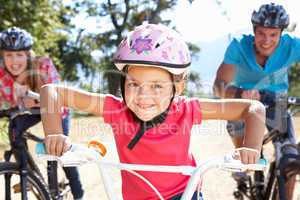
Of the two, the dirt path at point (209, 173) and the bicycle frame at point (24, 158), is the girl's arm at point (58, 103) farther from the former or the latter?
the bicycle frame at point (24, 158)

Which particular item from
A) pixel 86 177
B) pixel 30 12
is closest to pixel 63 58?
pixel 30 12

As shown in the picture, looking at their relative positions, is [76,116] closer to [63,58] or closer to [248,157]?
[63,58]

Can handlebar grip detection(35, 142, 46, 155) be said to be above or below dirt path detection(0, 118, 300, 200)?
above

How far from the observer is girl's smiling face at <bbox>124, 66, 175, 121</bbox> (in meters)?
2.58

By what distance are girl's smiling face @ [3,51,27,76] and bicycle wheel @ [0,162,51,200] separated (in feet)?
3.04

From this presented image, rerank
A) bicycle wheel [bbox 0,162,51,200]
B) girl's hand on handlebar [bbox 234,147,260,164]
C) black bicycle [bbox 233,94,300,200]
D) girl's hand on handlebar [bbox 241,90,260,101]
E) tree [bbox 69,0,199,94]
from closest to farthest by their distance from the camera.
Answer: girl's hand on handlebar [bbox 234,147,260,164], girl's hand on handlebar [bbox 241,90,260,101], bicycle wheel [bbox 0,162,51,200], black bicycle [bbox 233,94,300,200], tree [bbox 69,0,199,94]

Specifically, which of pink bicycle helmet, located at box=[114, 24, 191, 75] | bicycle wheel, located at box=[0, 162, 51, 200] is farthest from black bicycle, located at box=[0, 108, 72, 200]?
pink bicycle helmet, located at box=[114, 24, 191, 75]

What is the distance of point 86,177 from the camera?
7.29 meters

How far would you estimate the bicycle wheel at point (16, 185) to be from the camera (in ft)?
13.3

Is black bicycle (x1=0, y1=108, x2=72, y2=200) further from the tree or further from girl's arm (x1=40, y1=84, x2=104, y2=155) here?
the tree

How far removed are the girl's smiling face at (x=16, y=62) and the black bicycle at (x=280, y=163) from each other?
211 centimetres

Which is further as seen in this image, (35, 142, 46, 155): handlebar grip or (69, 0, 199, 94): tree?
(69, 0, 199, 94): tree

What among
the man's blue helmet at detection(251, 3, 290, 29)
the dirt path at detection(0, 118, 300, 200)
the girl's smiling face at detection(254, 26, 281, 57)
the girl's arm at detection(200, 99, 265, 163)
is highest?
the man's blue helmet at detection(251, 3, 290, 29)

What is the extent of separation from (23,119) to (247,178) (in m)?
2.01
